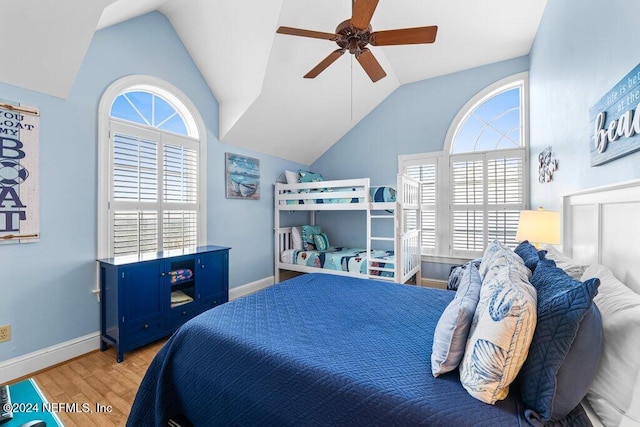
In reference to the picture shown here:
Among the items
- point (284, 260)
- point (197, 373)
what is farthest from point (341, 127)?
point (197, 373)

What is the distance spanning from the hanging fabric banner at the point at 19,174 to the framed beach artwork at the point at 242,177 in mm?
1825

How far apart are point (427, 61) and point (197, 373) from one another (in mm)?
4222

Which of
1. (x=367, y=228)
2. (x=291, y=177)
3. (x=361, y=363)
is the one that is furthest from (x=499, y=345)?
(x=291, y=177)

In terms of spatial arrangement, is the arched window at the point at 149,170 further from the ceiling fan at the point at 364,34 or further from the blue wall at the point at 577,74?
the blue wall at the point at 577,74

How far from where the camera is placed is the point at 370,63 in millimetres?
2555

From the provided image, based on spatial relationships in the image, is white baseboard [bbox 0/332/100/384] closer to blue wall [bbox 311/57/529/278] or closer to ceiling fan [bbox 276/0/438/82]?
ceiling fan [bbox 276/0/438/82]

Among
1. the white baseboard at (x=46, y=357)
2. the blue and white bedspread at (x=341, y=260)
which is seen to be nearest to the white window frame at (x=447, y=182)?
the blue and white bedspread at (x=341, y=260)

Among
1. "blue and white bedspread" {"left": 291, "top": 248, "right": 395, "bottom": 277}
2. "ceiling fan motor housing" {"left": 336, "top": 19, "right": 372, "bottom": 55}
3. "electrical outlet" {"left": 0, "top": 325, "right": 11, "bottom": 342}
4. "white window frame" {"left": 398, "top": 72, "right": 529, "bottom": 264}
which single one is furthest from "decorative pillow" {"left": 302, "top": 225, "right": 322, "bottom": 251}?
"electrical outlet" {"left": 0, "top": 325, "right": 11, "bottom": 342}

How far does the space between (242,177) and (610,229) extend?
3575 millimetres

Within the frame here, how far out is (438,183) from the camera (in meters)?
4.09

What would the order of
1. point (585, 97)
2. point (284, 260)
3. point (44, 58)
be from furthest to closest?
point (284, 260) → point (44, 58) → point (585, 97)

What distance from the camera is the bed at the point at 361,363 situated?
84 cm

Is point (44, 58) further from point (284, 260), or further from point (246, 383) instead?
point (284, 260)

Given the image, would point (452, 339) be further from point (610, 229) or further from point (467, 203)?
point (467, 203)
